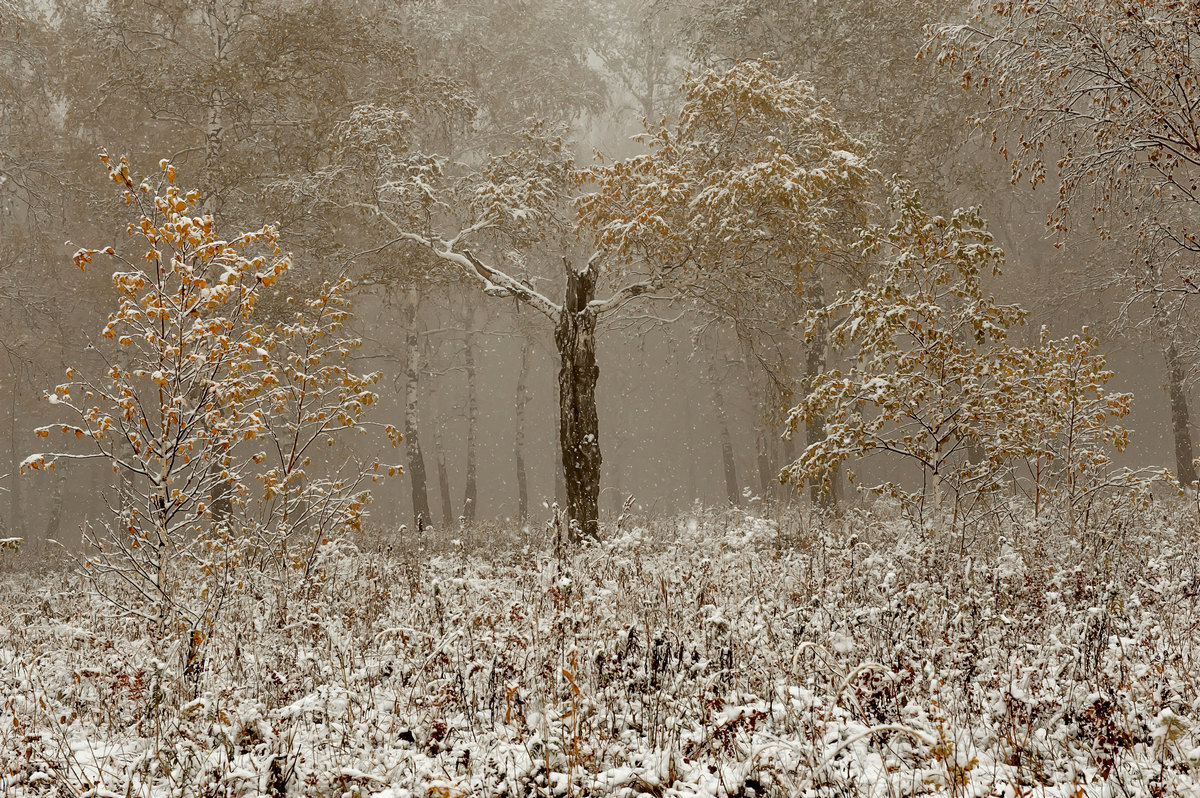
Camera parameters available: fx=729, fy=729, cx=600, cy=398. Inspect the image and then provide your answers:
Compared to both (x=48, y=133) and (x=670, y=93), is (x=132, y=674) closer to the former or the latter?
(x=48, y=133)

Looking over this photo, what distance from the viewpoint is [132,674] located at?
4.45m

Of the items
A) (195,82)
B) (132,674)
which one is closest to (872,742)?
(132,674)

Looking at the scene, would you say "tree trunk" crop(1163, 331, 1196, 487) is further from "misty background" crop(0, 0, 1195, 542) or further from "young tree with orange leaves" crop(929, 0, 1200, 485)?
"young tree with orange leaves" crop(929, 0, 1200, 485)

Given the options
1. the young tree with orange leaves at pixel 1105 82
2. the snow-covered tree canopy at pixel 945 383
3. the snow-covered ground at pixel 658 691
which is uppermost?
the young tree with orange leaves at pixel 1105 82

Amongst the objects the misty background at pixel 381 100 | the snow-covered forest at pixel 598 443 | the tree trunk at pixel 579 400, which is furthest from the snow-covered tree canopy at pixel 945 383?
the tree trunk at pixel 579 400

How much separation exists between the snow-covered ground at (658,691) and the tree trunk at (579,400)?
4.34 meters

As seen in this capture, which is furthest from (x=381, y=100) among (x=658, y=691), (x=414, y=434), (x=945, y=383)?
(x=658, y=691)

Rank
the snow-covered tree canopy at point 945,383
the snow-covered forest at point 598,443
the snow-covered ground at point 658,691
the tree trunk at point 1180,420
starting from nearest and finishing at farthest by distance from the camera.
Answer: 1. the snow-covered ground at point 658,691
2. the snow-covered forest at point 598,443
3. the snow-covered tree canopy at point 945,383
4. the tree trunk at point 1180,420

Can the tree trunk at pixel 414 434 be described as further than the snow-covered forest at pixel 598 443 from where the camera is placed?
Yes

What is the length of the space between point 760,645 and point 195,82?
13.7m

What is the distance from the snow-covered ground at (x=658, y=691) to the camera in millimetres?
2799

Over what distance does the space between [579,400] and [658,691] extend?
7.21 metres

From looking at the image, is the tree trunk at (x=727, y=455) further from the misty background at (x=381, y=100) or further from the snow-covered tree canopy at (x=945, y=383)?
the snow-covered tree canopy at (x=945, y=383)

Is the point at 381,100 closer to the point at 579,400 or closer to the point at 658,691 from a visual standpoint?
the point at 579,400
